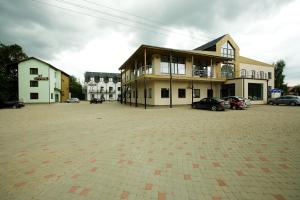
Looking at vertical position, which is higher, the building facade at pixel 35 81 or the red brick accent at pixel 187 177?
the building facade at pixel 35 81

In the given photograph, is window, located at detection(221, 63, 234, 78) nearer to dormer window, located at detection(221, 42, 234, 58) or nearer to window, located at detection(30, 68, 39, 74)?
dormer window, located at detection(221, 42, 234, 58)

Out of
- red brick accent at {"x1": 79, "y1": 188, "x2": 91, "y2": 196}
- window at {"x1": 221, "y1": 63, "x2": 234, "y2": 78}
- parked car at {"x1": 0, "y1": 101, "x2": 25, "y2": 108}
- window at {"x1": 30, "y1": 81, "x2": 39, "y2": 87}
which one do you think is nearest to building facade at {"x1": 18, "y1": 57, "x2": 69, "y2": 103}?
window at {"x1": 30, "y1": 81, "x2": 39, "y2": 87}

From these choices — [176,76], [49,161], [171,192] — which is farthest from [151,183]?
[176,76]

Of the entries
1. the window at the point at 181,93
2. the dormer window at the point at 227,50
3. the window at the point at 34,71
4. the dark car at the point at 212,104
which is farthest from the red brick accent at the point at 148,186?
the window at the point at 34,71

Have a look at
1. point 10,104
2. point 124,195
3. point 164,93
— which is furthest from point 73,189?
point 10,104

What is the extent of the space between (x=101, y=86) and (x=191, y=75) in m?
47.1

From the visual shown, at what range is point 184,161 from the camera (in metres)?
4.11

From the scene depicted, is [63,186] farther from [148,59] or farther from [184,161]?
[148,59]

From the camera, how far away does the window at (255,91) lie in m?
25.7

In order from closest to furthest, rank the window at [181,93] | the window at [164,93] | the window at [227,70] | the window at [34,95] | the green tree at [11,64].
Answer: the window at [164,93]
the window at [181,93]
the window at [227,70]
the green tree at [11,64]
the window at [34,95]

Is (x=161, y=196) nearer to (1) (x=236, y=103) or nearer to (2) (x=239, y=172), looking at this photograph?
(2) (x=239, y=172)

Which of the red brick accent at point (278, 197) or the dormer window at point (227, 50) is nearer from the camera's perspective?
the red brick accent at point (278, 197)

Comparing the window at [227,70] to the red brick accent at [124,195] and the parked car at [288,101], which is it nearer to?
the parked car at [288,101]

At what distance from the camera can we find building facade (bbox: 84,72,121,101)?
6144 cm
